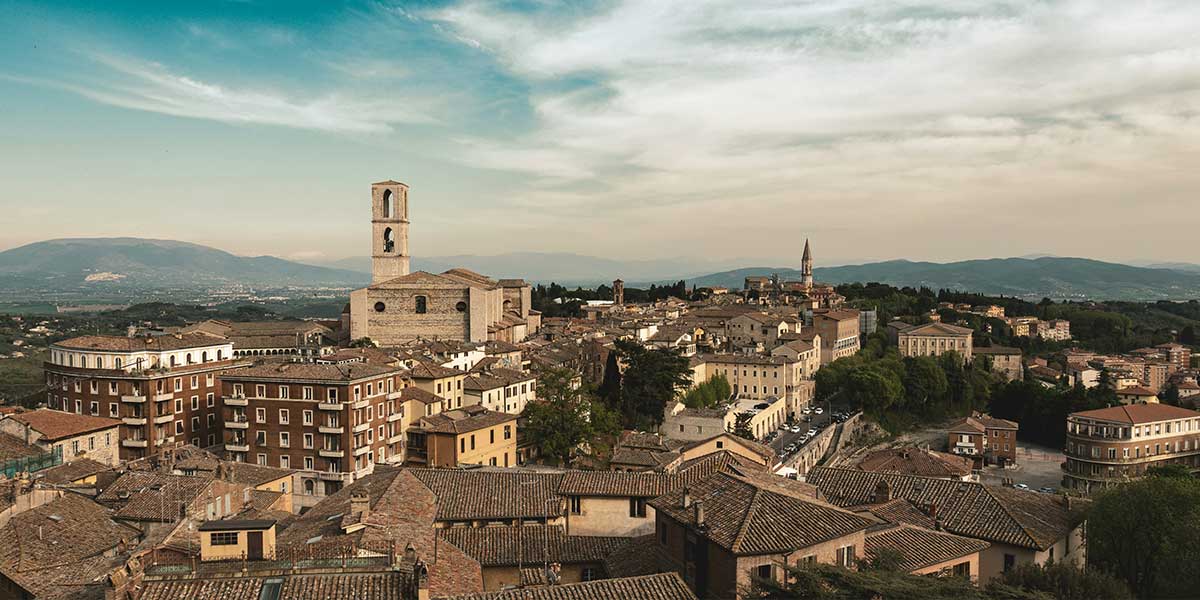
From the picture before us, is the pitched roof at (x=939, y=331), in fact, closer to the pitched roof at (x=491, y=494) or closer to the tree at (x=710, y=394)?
the tree at (x=710, y=394)

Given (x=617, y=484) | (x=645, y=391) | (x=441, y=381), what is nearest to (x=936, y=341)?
(x=645, y=391)

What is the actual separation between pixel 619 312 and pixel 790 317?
58.7 ft

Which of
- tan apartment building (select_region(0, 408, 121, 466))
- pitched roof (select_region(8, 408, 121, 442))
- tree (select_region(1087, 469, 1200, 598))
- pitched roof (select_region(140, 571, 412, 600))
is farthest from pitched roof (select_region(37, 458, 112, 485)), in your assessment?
tree (select_region(1087, 469, 1200, 598))

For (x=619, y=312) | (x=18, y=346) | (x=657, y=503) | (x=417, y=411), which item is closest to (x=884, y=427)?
(x=619, y=312)

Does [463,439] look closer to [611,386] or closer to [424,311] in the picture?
[611,386]

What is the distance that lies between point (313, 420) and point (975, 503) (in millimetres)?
23433

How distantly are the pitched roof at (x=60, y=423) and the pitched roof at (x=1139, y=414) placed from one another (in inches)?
2202

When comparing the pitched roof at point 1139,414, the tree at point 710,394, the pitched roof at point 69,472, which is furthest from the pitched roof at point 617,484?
the pitched roof at point 1139,414

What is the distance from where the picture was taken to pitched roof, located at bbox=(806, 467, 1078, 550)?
17.0m

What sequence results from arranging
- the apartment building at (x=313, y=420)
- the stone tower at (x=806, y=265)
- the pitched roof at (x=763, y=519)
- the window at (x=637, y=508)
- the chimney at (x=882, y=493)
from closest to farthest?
1. the pitched roof at (x=763, y=519)
2. the window at (x=637, y=508)
3. the chimney at (x=882, y=493)
4. the apartment building at (x=313, y=420)
5. the stone tower at (x=806, y=265)

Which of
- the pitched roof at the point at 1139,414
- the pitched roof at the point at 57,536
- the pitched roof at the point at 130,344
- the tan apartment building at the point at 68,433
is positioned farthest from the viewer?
the pitched roof at the point at 1139,414

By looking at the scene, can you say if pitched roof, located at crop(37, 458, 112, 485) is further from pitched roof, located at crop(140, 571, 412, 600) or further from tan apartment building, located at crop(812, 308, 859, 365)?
tan apartment building, located at crop(812, 308, 859, 365)

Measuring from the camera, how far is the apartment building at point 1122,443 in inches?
2045

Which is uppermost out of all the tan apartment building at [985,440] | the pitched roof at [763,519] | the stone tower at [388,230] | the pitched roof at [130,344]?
the stone tower at [388,230]
